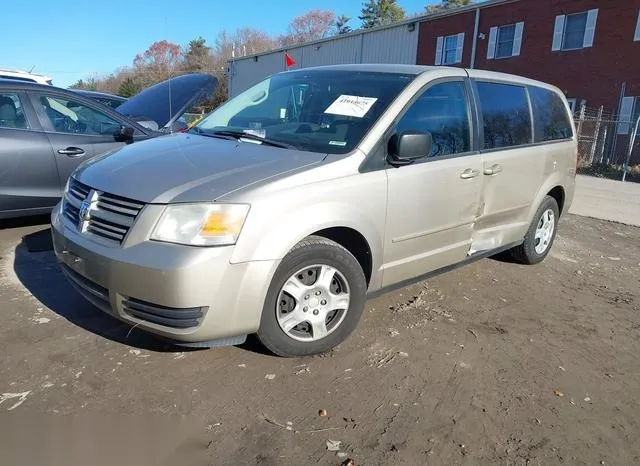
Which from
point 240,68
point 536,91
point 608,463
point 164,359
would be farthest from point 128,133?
point 240,68

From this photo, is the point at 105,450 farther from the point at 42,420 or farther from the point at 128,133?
the point at 128,133

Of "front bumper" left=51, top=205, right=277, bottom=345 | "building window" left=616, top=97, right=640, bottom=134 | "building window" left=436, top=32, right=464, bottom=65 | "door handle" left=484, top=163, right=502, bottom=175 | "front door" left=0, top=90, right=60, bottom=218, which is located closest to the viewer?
"front bumper" left=51, top=205, right=277, bottom=345

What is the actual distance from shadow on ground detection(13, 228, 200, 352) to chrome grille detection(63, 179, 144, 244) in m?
0.62

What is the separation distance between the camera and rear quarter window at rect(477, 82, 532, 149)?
423 centimetres

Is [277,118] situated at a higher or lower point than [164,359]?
higher

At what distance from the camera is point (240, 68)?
4028 centimetres

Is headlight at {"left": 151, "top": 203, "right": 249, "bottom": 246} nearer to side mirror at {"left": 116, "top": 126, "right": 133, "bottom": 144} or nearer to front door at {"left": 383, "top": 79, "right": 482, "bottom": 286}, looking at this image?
front door at {"left": 383, "top": 79, "right": 482, "bottom": 286}

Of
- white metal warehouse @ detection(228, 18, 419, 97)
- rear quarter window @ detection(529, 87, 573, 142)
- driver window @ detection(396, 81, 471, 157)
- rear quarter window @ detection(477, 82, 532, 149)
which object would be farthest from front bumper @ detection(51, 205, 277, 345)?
white metal warehouse @ detection(228, 18, 419, 97)

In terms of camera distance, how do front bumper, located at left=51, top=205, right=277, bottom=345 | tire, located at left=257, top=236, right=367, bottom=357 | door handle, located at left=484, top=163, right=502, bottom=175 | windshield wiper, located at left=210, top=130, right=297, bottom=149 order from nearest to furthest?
front bumper, located at left=51, top=205, right=277, bottom=345 < tire, located at left=257, top=236, right=367, bottom=357 < windshield wiper, located at left=210, top=130, right=297, bottom=149 < door handle, located at left=484, top=163, right=502, bottom=175

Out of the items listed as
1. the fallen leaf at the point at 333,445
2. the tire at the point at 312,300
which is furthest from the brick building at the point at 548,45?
the fallen leaf at the point at 333,445

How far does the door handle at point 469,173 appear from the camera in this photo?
152 inches

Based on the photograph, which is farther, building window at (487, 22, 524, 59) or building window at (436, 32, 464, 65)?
building window at (436, 32, 464, 65)

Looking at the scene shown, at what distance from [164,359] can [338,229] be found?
1296mm

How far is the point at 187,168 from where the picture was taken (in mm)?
3027
